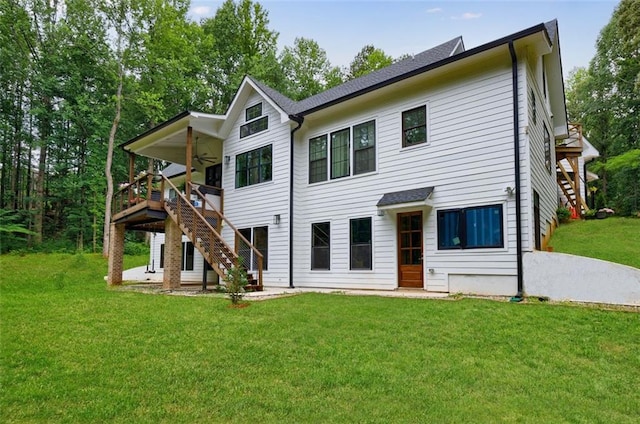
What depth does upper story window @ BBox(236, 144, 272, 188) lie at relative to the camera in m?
13.3

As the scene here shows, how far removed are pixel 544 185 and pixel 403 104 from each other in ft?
14.5

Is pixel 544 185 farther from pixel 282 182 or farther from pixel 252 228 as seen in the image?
pixel 252 228

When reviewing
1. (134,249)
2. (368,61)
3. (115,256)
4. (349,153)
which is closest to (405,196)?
(349,153)

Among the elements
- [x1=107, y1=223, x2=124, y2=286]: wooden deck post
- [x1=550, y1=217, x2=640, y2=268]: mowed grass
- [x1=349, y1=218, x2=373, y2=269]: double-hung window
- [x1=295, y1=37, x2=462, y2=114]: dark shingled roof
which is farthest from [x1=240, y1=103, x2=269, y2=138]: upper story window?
[x1=550, y1=217, x2=640, y2=268]: mowed grass

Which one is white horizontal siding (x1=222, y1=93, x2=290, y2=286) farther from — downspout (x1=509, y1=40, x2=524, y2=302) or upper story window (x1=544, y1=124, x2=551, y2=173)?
→ upper story window (x1=544, y1=124, x2=551, y2=173)

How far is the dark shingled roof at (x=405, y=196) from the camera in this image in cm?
941

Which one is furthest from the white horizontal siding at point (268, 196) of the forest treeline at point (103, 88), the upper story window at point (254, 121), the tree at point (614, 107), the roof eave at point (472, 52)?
the tree at point (614, 107)

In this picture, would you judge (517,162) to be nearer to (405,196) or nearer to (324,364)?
(405,196)

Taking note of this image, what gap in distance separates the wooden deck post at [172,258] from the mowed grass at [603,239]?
35.4ft

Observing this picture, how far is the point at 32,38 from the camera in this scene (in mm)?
23984

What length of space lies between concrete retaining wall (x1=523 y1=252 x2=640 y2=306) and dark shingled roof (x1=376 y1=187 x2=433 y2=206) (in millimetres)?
2577

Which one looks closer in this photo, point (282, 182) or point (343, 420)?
point (343, 420)

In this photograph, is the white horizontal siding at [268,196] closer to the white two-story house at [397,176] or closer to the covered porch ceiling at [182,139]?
the white two-story house at [397,176]

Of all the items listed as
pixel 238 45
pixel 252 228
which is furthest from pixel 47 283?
pixel 238 45
